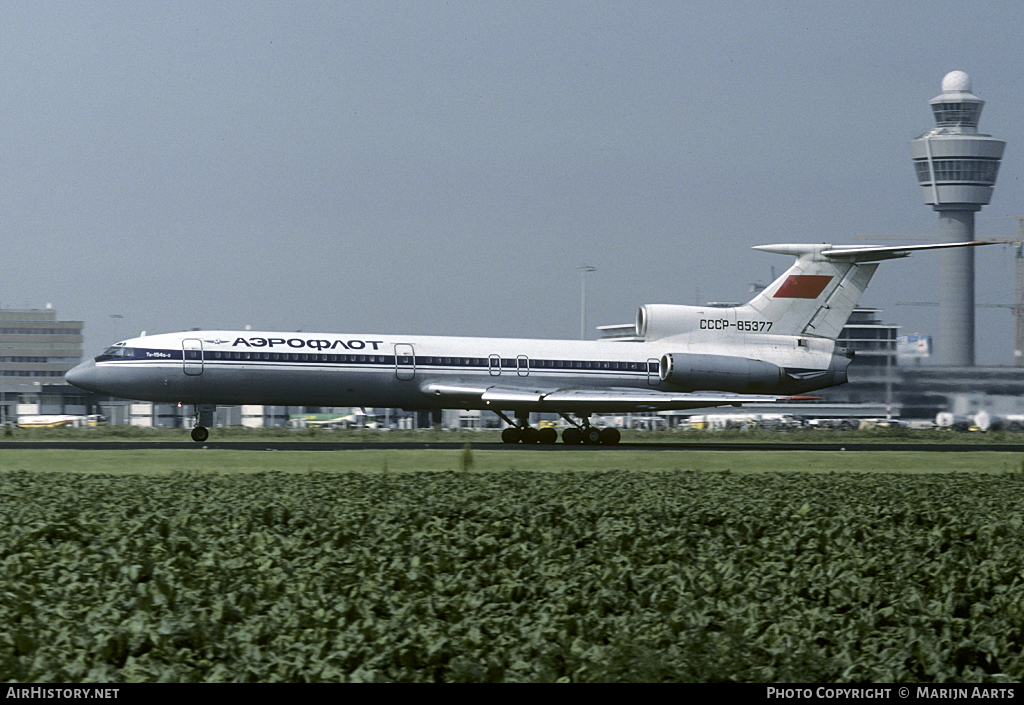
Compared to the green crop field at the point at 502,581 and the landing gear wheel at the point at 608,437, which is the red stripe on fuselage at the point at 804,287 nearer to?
the landing gear wheel at the point at 608,437

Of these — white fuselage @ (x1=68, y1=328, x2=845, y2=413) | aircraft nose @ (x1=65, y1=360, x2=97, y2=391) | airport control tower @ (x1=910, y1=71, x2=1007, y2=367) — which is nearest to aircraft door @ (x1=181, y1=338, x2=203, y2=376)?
white fuselage @ (x1=68, y1=328, x2=845, y2=413)

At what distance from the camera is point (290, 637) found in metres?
9.38

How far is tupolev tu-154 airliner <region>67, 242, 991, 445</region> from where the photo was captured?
37156mm

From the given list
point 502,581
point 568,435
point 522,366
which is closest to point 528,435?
point 568,435

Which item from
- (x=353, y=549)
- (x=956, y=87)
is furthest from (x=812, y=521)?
(x=956, y=87)

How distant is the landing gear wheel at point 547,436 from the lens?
41.9 meters

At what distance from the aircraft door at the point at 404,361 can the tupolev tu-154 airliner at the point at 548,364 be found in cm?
3

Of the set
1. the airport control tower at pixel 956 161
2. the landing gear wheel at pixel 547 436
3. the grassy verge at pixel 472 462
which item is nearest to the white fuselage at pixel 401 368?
the landing gear wheel at pixel 547 436

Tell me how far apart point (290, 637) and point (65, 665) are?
1.72 m

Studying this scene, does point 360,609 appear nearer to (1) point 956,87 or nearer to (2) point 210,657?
(2) point 210,657

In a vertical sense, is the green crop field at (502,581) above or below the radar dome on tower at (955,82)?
below

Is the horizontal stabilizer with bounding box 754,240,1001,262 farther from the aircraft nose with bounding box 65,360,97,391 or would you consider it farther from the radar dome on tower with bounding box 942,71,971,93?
the radar dome on tower with bounding box 942,71,971,93

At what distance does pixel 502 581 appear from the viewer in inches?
470

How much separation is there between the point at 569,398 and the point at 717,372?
595 cm
